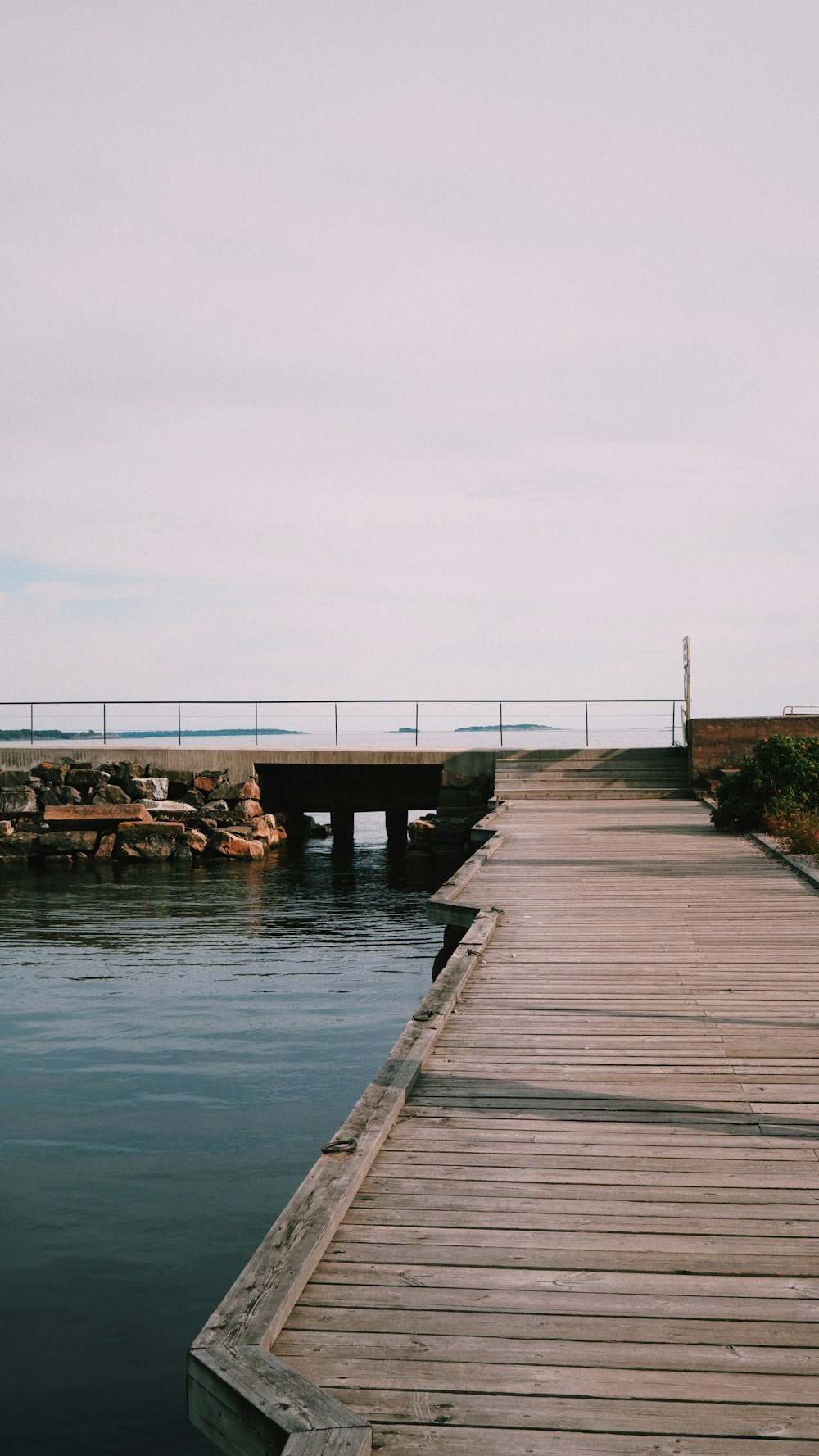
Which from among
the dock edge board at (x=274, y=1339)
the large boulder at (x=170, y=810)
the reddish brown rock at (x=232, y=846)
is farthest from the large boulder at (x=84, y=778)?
the dock edge board at (x=274, y=1339)

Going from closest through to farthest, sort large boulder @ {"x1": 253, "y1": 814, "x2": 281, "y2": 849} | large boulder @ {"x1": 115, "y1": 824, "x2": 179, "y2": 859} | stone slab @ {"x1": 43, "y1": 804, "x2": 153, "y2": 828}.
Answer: large boulder @ {"x1": 115, "y1": 824, "x2": 179, "y2": 859}
stone slab @ {"x1": 43, "y1": 804, "x2": 153, "y2": 828}
large boulder @ {"x1": 253, "y1": 814, "x2": 281, "y2": 849}

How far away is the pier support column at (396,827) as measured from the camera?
27.8m

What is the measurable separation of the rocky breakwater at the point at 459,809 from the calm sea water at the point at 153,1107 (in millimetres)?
6703

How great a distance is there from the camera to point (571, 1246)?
11.3ft

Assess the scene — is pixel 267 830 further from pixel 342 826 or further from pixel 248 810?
pixel 342 826

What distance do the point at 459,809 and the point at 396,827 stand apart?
3.71m

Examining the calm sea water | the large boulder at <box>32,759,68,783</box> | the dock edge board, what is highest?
the large boulder at <box>32,759,68,783</box>

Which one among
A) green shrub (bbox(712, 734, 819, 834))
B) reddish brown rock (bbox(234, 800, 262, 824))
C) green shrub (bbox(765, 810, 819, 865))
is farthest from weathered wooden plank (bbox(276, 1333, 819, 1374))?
reddish brown rock (bbox(234, 800, 262, 824))

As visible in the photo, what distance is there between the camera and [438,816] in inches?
984

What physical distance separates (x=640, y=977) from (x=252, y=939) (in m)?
8.45

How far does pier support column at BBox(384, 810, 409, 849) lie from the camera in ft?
91.1

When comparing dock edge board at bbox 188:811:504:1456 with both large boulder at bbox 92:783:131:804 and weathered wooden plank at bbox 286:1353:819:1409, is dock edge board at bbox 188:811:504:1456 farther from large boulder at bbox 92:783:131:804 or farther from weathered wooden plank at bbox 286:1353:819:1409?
large boulder at bbox 92:783:131:804

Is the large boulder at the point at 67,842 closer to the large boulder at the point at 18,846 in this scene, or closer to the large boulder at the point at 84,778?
the large boulder at the point at 18,846

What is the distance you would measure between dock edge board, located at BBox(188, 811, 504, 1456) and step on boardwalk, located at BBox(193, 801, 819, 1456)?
1 centimetres
